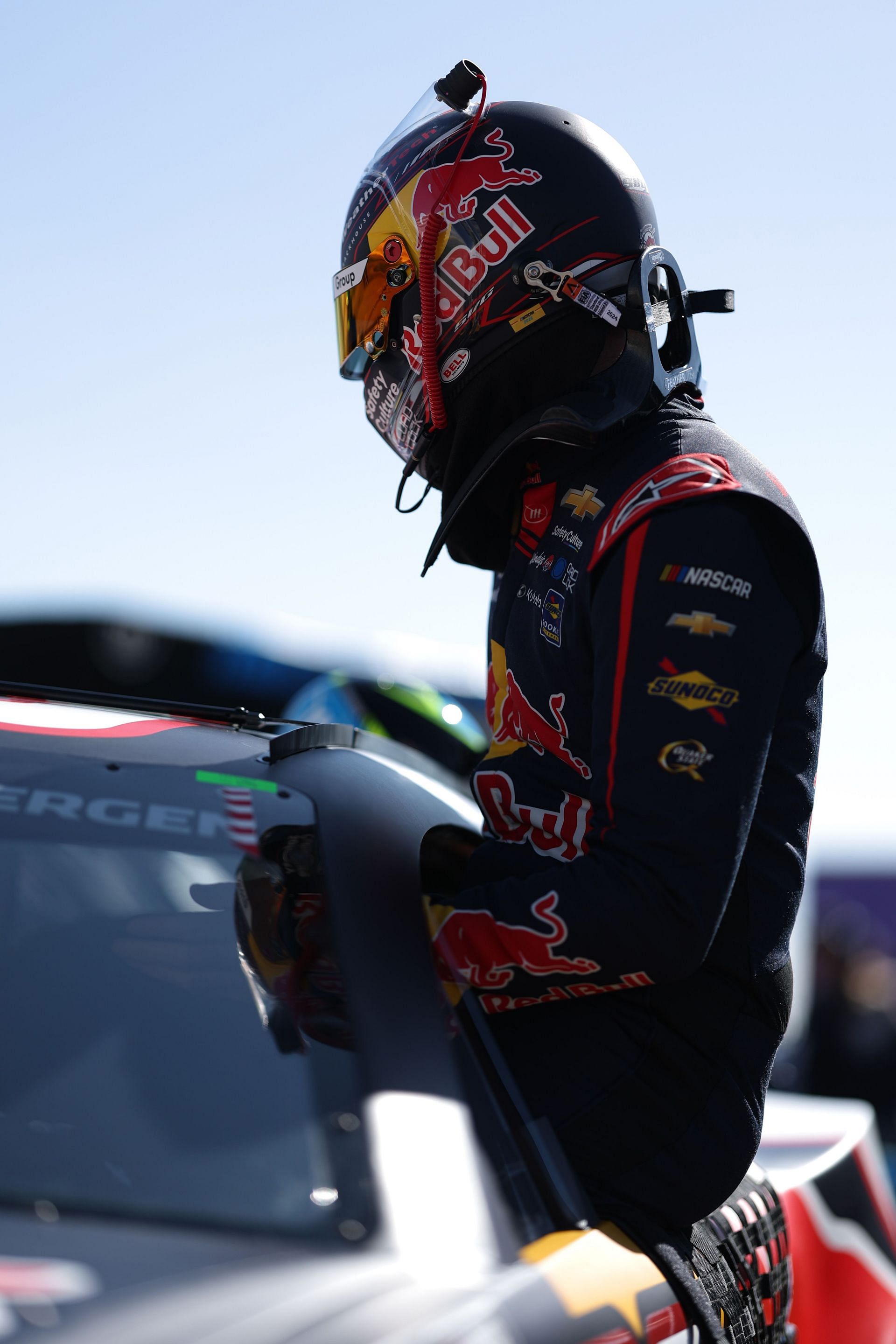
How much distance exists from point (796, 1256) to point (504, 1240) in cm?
86

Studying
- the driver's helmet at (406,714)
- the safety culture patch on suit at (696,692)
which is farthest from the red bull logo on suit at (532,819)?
the driver's helmet at (406,714)

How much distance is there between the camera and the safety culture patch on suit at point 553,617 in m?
1.68

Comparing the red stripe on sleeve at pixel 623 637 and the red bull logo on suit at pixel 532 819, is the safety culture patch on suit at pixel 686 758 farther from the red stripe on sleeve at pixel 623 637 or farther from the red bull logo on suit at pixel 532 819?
the red bull logo on suit at pixel 532 819

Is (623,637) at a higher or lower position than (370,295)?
lower

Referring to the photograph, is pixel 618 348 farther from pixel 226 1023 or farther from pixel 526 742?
pixel 226 1023

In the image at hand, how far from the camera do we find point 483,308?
2.01 m

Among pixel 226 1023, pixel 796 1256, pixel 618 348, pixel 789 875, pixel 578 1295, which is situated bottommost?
pixel 796 1256

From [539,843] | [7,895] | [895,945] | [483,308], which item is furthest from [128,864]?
[895,945]

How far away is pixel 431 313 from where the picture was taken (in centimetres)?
206

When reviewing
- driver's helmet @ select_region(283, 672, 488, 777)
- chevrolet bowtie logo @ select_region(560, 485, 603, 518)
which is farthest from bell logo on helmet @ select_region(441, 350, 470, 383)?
driver's helmet @ select_region(283, 672, 488, 777)

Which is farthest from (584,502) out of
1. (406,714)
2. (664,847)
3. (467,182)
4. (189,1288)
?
(406,714)

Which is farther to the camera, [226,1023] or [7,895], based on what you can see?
[7,895]

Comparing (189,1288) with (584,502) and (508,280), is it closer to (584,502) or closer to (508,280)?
(584,502)

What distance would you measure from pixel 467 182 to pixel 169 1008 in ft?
4.71
